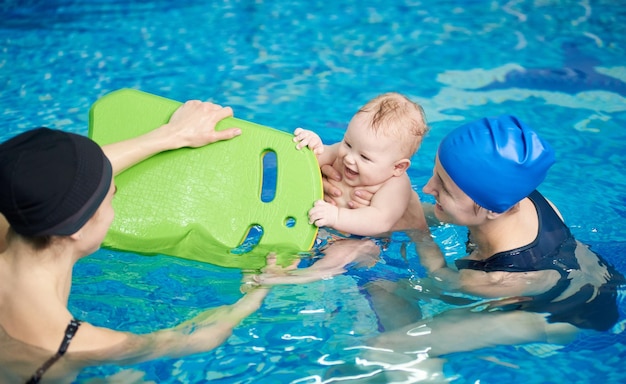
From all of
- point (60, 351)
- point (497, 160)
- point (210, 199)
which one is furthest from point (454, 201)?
point (60, 351)

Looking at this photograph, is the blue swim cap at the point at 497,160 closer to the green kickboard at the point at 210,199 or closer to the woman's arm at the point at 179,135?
the green kickboard at the point at 210,199

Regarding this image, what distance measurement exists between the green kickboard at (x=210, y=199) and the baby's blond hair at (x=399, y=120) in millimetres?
392

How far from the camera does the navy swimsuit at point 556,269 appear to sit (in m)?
3.68

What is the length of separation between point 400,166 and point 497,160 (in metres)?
0.74

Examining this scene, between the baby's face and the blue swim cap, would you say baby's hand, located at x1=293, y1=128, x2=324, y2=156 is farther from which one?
the blue swim cap

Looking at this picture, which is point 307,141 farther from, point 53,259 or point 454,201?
point 53,259

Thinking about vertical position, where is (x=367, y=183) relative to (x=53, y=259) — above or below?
below

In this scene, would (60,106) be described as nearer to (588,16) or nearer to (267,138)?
(267,138)

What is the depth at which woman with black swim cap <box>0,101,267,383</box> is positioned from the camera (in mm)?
2703

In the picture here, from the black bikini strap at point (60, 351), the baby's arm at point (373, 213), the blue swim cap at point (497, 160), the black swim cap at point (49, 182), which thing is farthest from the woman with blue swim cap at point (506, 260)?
the black swim cap at point (49, 182)

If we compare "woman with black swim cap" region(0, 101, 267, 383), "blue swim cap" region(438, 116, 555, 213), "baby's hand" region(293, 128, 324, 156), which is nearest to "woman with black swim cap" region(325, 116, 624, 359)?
"blue swim cap" region(438, 116, 555, 213)

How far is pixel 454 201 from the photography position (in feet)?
12.1

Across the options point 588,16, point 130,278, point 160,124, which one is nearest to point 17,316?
point 130,278

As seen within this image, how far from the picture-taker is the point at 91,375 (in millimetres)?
3168
